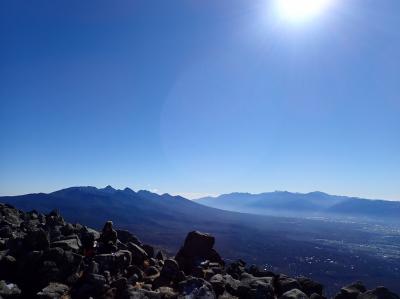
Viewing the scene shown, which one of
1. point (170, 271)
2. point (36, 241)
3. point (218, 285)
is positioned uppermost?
point (36, 241)

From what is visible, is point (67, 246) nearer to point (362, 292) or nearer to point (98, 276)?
point (98, 276)

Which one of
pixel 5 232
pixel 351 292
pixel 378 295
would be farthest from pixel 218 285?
pixel 5 232

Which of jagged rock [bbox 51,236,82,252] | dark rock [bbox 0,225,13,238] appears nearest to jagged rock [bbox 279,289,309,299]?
jagged rock [bbox 51,236,82,252]

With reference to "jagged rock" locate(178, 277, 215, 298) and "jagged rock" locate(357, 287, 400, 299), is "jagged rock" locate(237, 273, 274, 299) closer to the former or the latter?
"jagged rock" locate(178, 277, 215, 298)

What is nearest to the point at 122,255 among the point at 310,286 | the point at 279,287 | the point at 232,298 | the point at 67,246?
the point at 67,246

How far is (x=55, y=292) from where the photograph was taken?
72.2 feet

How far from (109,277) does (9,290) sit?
627cm

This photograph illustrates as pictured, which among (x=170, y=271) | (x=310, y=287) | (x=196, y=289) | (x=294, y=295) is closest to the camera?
(x=294, y=295)

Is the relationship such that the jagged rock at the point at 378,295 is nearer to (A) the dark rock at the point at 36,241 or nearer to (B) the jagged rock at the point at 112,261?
(B) the jagged rock at the point at 112,261

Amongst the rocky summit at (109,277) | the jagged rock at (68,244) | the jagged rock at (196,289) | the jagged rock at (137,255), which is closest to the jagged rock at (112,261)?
the rocky summit at (109,277)

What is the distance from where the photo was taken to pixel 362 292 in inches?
1054

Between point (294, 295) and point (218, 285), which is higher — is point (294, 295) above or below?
below

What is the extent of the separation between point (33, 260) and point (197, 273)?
13.0m

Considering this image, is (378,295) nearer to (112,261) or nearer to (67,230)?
(112,261)
